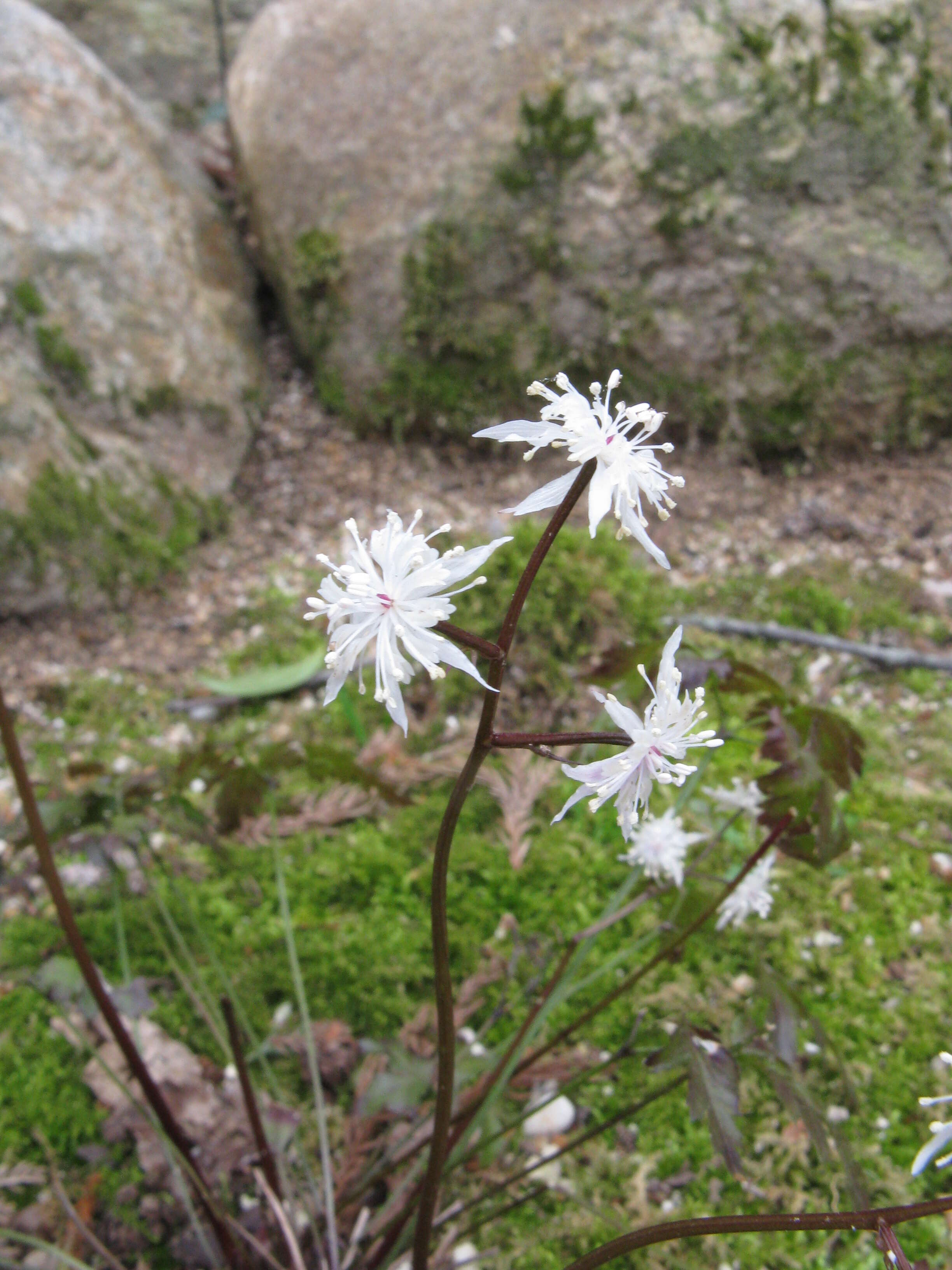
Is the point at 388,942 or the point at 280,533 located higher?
the point at 280,533

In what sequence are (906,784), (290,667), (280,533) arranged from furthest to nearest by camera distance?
(280,533), (290,667), (906,784)

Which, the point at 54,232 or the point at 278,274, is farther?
the point at 278,274

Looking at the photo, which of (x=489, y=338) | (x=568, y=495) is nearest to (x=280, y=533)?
(x=489, y=338)

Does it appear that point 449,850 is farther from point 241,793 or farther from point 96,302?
point 96,302

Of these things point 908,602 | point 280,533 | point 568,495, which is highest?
point 568,495

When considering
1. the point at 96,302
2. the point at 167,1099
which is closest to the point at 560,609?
the point at 167,1099

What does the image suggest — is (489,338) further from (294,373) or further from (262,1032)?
(262,1032)

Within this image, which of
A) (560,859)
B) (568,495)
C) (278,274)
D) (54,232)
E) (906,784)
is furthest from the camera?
(278,274)
